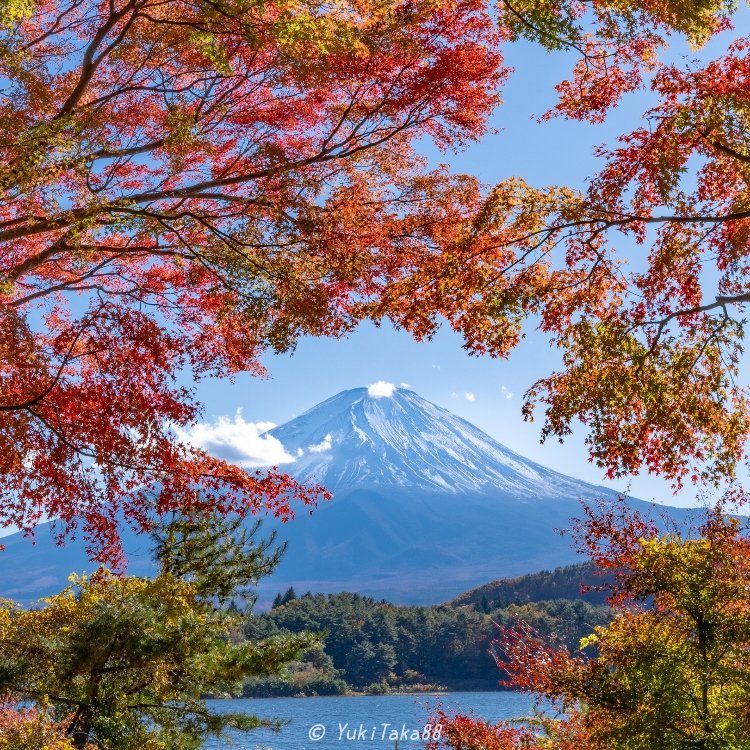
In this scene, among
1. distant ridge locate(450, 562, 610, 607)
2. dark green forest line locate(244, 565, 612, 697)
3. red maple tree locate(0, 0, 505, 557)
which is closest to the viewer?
red maple tree locate(0, 0, 505, 557)

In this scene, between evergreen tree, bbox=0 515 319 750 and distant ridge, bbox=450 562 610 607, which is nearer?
evergreen tree, bbox=0 515 319 750

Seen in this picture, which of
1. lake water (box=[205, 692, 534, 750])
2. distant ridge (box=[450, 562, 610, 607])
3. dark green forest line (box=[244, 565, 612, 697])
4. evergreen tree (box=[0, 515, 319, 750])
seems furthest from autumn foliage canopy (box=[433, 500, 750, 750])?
distant ridge (box=[450, 562, 610, 607])

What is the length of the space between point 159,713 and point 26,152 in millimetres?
6549

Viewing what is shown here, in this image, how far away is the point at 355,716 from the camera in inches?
2112

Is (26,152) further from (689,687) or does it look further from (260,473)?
(689,687)

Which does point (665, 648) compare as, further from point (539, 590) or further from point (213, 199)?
point (539, 590)

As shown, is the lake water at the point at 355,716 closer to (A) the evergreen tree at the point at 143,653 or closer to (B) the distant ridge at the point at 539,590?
(B) the distant ridge at the point at 539,590

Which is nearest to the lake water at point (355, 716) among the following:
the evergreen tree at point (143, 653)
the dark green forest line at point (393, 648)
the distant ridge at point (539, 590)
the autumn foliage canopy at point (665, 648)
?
the dark green forest line at point (393, 648)

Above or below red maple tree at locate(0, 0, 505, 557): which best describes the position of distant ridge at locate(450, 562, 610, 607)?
below

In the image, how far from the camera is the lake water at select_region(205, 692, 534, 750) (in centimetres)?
4347

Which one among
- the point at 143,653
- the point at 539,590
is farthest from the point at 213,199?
the point at 539,590

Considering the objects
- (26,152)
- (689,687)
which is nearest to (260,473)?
(26,152)

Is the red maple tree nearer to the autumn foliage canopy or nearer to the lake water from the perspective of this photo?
the autumn foliage canopy

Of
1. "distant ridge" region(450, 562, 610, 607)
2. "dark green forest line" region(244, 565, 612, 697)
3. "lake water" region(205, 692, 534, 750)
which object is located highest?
"distant ridge" region(450, 562, 610, 607)
